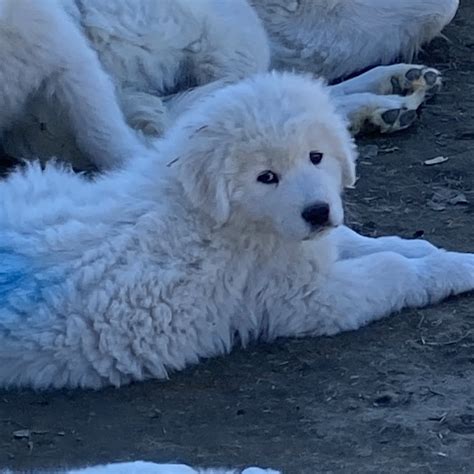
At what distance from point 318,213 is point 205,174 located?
16.1 inches

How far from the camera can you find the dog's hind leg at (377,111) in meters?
6.55

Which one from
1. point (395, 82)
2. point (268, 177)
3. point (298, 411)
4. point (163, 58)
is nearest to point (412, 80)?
point (395, 82)

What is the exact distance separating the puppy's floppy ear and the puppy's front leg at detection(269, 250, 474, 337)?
16.0 inches

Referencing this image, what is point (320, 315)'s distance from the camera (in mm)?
4859

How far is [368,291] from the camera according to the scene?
491 cm

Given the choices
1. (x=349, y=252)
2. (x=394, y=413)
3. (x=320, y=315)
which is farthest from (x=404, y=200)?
(x=394, y=413)

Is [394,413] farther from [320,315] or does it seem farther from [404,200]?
[404,200]

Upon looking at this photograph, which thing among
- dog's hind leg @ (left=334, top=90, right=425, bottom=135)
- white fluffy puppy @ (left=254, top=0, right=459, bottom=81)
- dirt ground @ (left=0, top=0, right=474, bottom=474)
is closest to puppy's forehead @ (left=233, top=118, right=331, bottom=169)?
dirt ground @ (left=0, top=0, right=474, bottom=474)

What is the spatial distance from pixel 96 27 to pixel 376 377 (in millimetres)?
2510

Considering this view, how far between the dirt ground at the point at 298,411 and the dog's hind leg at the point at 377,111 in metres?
1.70

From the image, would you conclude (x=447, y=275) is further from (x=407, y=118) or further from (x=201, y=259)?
(x=407, y=118)

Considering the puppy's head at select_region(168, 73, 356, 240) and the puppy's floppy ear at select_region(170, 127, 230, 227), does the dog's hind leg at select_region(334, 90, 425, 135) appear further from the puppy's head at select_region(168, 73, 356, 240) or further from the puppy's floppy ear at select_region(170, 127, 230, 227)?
the puppy's floppy ear at select_region(170, 127, 230, 227)

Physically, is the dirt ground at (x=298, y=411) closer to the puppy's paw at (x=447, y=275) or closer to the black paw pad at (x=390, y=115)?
the puppy's paw at (x=447, y=275)

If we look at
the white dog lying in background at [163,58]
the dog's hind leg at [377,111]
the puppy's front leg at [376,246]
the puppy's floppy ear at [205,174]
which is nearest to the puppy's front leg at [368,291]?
the puppy's front leg at [376,246]
